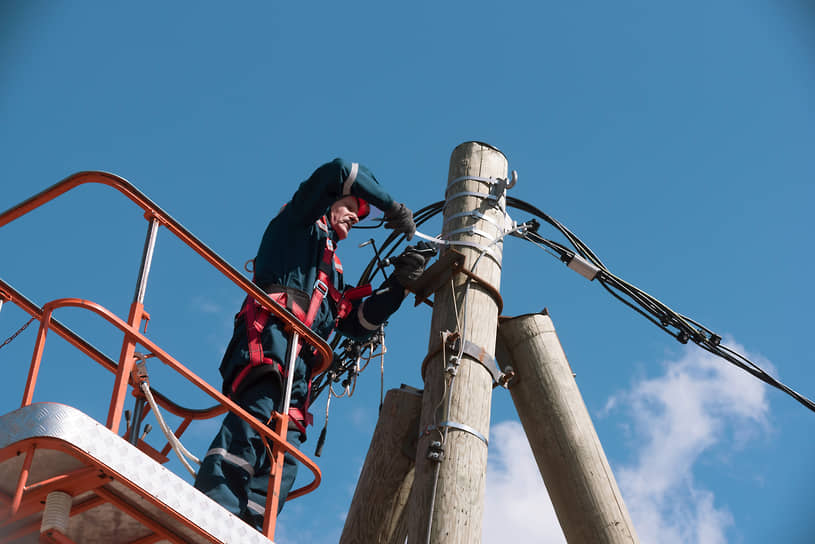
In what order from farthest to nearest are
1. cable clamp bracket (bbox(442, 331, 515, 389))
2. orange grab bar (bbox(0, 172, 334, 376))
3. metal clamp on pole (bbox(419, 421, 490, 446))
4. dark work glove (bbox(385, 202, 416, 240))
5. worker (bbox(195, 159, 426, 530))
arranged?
dark work glove (bbox(385, 202, 416, 240)) → cable clamp bracket (bbox(442, 331, 515, 389)) → metal clamp on pole (bbox(419, 421, 490, 446)) → worker (bbox(195, 159, 426, 530)) → orange grab bar (bbox(0, 172, 334, 376))

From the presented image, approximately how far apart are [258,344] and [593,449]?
2056 mm

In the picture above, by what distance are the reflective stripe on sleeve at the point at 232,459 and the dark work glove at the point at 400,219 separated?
6.34ft

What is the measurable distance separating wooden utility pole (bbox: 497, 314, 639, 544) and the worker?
0.88 meters

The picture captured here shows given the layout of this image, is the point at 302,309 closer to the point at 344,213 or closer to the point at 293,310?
the point at 293,310

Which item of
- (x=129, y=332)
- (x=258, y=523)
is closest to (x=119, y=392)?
(x=129, y=332)

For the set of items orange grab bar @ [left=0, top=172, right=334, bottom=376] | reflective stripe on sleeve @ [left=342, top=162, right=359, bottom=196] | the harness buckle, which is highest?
reflective stripe on sleeve @ [left=342, top=162, right=359, bottom=196]

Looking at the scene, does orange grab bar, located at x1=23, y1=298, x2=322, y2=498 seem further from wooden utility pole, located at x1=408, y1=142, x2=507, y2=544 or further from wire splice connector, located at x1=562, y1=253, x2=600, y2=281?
wire splice connector, located at x1=562, y1=253, x2=600, y2=281

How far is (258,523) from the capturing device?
15.9 ft

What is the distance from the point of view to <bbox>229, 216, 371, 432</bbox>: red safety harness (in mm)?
5035

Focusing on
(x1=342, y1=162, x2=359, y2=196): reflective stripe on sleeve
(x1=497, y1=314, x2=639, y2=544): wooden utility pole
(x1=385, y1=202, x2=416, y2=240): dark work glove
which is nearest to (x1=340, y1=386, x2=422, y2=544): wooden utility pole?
(x1=497, y1=314, x2=639, y2=544): wooden utility pole

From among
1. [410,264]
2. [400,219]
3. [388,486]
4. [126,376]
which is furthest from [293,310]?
[126,376]

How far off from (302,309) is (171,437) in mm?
1293

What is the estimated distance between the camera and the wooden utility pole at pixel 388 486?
5367 millimetres

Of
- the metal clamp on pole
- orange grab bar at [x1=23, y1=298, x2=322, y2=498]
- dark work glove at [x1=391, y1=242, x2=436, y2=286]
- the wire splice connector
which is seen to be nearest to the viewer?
orange grab bar at [x1=23, y1=298, x2=322, y2=498]
